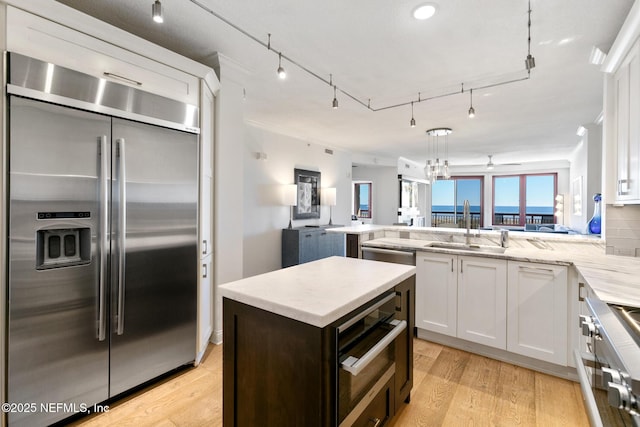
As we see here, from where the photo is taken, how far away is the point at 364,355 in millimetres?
1329

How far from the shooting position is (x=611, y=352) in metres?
1.04

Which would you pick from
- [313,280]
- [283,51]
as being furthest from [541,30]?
[313,280]

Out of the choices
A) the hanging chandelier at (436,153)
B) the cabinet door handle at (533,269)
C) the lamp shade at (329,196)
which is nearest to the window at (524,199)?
the hanging chandelier at (436,153)

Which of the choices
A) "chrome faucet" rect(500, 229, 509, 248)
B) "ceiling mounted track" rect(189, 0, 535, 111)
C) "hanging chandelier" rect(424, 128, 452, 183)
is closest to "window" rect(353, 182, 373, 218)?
"hanging chandelier" rect(424, 128, 452, 183)

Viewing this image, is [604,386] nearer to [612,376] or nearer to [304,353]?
[612,376]

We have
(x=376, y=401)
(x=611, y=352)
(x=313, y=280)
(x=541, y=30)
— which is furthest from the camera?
(x=541, y=30)

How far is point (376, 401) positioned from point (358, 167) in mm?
7899

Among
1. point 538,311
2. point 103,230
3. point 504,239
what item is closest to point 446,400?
point 538,311

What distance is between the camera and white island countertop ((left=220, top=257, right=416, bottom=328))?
4.05 ft

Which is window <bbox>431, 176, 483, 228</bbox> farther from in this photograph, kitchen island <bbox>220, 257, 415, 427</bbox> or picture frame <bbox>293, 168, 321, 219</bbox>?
kitchen island <bbox>220, 257, 415, 427</bbox>

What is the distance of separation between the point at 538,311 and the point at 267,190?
13.0ft

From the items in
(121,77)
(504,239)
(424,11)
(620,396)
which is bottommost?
(620,396)

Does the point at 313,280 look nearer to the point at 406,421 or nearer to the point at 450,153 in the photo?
the point at 406,421

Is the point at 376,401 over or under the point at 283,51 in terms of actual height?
under
